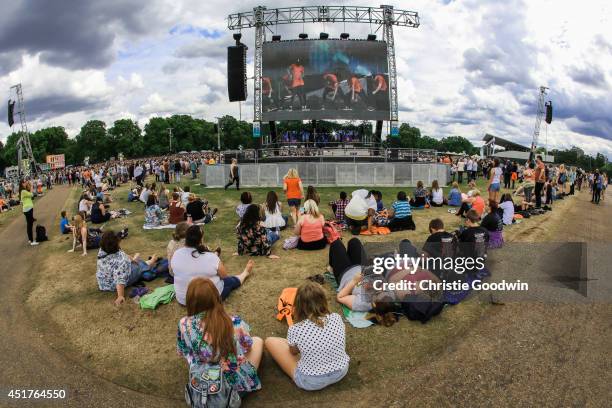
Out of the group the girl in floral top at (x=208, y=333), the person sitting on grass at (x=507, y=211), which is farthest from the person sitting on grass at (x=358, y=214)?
the girl in floral top at (x=208, y=333)

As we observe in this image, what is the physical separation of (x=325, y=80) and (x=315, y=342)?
25.7 meters

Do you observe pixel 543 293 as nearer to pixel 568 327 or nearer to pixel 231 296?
pixel 568 327

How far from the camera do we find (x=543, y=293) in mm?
6379

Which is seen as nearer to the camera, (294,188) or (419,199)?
(294,188)

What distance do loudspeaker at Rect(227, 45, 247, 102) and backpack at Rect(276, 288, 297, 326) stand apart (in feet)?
73.3

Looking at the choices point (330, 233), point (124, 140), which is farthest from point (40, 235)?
point (124, 140)

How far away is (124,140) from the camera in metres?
92.8

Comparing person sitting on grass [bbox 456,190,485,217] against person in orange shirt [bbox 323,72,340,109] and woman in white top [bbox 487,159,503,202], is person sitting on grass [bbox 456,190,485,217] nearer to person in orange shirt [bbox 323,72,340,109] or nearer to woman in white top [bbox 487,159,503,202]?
woman in white top [bbox 487,159,503,202]

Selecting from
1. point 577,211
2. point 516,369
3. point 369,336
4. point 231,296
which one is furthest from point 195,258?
point 577,211

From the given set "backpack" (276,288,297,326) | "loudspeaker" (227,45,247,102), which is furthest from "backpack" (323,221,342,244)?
"loudspeaker" (227,45,247,102)

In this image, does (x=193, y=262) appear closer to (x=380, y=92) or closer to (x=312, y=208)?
(x=312, y=208)

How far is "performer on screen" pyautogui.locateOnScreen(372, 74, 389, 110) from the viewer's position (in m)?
27.9

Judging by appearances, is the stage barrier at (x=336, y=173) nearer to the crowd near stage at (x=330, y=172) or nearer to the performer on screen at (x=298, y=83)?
the crowd near stage at (x=330, y=172)

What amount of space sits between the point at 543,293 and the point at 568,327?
1102 millimetres
